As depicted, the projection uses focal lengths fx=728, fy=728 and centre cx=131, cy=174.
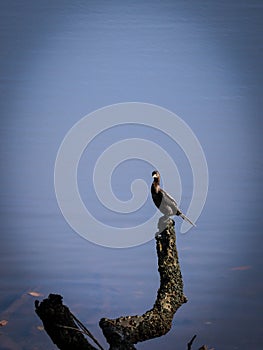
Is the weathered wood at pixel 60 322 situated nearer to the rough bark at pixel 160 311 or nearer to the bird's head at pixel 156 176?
the rough bark at pixel 160 311

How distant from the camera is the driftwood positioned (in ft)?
8.10

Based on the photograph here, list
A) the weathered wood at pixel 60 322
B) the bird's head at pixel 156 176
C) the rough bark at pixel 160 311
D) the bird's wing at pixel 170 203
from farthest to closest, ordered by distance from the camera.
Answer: the bird's head at pixel 156 176 < the bird's wing at pixel 170 203 < the rough bark at pixel 160 311 < the weathered wood at pixel 60 322

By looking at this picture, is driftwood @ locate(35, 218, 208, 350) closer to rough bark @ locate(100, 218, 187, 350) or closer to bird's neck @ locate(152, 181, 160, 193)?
rough bark @ locate(100, 218, 187, 350)

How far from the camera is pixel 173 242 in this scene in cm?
283

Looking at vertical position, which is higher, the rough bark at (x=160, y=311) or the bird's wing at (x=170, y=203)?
the bird's wing at (x=170, y=203)

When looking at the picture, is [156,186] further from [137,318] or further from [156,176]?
[137,318]

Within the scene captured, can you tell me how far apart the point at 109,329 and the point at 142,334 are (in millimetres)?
122

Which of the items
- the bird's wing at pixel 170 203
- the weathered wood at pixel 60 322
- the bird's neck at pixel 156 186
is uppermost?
the bird's neck at pixel 156 186

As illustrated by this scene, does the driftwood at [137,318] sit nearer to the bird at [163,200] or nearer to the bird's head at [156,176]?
the bird at [163,200]

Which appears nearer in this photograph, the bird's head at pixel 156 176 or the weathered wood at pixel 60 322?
the weathered wood at pixel 60 322

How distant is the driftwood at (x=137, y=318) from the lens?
2.47 m

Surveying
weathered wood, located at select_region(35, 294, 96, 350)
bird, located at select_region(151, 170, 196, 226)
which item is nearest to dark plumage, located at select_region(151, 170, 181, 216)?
bird, located at select_region(151, 170, 196, 226)

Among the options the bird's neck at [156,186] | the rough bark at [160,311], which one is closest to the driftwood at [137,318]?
the rough bark at [160,311]

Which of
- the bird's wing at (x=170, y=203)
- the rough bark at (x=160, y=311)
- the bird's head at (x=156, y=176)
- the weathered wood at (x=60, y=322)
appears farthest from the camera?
the bird's head at (x=156, y=176)
